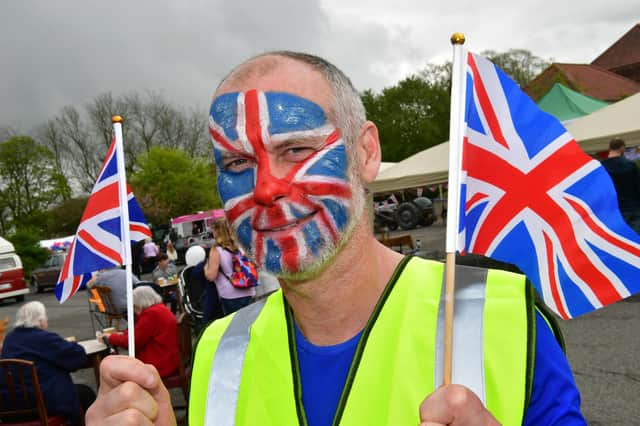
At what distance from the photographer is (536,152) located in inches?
57.8

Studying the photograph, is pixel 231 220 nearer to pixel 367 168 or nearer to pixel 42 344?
pixel 367 168

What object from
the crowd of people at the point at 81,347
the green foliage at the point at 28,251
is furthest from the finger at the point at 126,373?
the green foliage at the point at 28,251

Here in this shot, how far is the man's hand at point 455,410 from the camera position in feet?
3.08

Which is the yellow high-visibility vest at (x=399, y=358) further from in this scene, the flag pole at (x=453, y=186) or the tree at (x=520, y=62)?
the tree at (x=520, y=62)

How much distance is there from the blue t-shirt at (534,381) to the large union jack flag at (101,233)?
1.07m

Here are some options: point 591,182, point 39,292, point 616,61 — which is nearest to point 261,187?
point 591,182

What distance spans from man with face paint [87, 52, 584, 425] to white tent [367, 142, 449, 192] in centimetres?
792

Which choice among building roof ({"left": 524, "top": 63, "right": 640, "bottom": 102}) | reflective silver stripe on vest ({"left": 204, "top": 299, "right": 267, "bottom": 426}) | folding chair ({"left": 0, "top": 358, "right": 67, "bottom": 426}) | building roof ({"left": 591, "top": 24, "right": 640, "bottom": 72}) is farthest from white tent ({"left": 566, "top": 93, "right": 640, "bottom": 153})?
building roof ({"left": 591, "top": 24, "right": 640, "bottom": 72})

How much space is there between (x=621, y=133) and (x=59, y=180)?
44.5 meters

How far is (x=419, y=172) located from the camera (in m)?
9.26

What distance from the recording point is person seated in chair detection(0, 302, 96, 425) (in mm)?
4336

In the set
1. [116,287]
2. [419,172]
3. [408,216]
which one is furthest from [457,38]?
[408,216]

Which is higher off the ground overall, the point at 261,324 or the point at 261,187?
the point at 261,187

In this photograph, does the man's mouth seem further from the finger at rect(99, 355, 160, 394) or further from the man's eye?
the finger at rect(99, 355, 160, 394)
